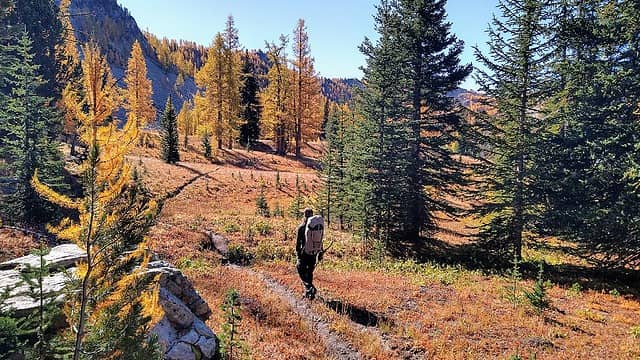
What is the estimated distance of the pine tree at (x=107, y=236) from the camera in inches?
140

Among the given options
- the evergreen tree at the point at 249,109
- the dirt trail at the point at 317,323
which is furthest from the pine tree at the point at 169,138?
the dirt trail at the point at 317,323

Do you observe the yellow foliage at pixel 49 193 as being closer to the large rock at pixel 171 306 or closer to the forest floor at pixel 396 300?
the large rock at pixel 171 306

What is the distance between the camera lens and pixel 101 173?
11.9ft

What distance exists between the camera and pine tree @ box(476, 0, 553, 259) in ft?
55.3

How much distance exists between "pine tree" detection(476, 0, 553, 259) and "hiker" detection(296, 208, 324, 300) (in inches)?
410

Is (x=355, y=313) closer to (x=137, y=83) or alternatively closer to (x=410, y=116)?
(x=410, y=116)

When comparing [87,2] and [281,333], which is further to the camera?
[87,2]

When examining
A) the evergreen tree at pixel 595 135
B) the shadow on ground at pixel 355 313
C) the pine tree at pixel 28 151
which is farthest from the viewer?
the pine tree at pixel 28 151

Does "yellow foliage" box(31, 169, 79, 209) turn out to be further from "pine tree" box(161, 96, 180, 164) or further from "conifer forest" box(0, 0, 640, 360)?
"pine tree" box(161, 96, 180, 164)

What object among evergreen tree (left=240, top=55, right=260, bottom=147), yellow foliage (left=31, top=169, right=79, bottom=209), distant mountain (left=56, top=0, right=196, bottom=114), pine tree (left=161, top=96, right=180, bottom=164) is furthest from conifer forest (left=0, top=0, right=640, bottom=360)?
distant mountain (left=56, top=0, right=196, bottom=114)

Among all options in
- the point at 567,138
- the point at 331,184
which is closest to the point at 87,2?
the point at 331,184

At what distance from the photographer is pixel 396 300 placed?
455 inches

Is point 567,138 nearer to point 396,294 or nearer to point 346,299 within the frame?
point 396,294

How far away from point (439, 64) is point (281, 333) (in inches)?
668
